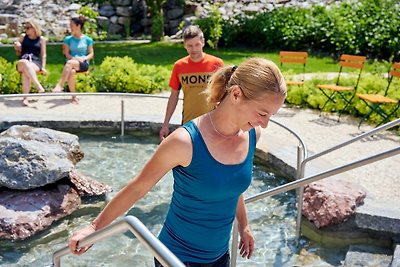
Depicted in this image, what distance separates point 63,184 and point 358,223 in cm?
310

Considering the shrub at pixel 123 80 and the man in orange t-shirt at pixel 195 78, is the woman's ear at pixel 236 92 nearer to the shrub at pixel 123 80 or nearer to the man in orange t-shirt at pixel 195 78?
the man in orange t-shirt at pixel 195 78

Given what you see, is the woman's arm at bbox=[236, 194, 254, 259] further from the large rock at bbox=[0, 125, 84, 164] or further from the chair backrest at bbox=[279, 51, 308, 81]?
the chair backrest at bbox=[279, 51, 308, 81]

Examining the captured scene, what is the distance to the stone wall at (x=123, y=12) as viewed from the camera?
21.2 meters

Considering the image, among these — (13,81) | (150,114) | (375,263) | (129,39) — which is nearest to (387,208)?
(375,263)

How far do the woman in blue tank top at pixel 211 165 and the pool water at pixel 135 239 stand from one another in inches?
99.7

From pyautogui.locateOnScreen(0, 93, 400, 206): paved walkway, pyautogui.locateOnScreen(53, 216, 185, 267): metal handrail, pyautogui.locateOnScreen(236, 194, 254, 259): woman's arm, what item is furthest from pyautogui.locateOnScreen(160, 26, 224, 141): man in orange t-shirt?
pyautogui.locateOnScreen(53, 216, 185, 267): metal handrail

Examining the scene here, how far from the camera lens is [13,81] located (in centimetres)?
1049

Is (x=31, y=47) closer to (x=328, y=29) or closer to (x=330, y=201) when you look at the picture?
(x=330, y=201)

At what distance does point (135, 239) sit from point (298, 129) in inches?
163

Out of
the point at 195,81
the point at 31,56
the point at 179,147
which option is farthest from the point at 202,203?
the point at 31,56

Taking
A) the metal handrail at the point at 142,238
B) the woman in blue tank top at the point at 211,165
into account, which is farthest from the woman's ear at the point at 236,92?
the metal handrail at the point at 142,238

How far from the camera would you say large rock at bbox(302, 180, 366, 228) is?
5.25 metres

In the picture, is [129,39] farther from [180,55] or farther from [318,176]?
[318,176]

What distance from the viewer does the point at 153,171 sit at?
2291mm
